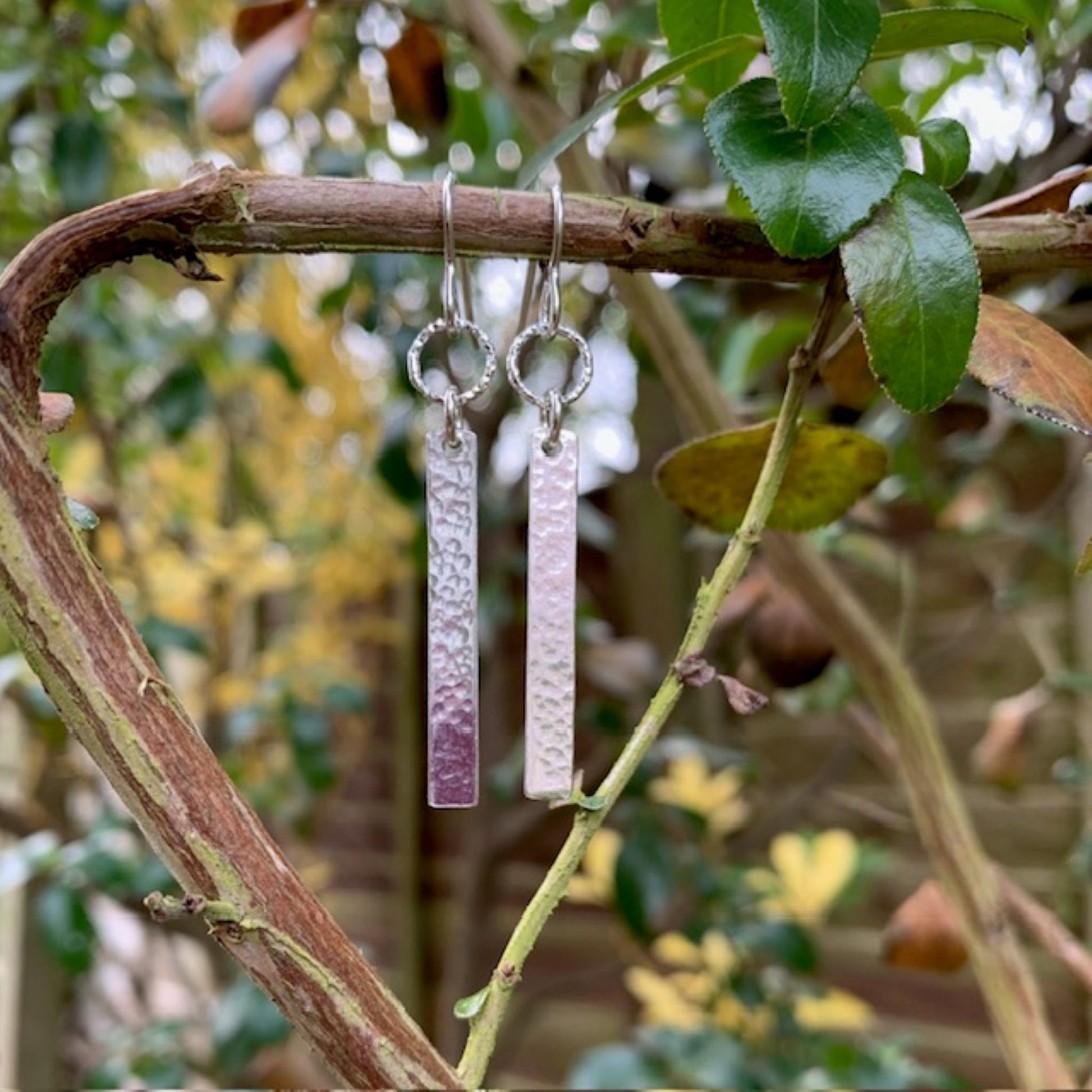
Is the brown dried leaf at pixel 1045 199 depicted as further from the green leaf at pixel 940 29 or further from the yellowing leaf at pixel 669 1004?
the yellowing leaf at pixel 669 1004

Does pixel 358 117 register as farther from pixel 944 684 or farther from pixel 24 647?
pixel 24 647

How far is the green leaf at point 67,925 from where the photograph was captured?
82 centimetres

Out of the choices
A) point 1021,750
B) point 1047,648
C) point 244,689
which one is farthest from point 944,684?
point 244,689

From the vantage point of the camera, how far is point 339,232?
270mm

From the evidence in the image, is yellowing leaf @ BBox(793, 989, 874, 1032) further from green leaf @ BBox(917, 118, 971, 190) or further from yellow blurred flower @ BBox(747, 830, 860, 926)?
green leaf @ BBox(917, 118, 971, 190)

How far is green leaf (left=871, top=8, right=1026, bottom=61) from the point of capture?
307 millimetres

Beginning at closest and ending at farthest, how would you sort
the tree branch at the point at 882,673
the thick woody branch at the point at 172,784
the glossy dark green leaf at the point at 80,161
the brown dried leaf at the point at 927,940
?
1. the thick woody branch at the point at 172,784
2. the tree branch at the point at 882,673
3. the brown dried leaf at the point at 927,940
4. the glossy dark green leaf at the point at 80,161

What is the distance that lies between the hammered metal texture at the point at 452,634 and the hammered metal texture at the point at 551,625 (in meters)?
0.01

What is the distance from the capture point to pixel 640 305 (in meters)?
0.50

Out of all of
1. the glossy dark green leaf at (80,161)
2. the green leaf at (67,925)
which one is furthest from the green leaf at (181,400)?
the green leaf at (67,925)

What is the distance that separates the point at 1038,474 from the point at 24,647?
0.94 meters

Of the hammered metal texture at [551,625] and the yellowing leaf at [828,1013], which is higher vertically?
the hammered metal texture at [551,625]

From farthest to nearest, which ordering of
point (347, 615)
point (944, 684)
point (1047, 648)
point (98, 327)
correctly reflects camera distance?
point (347, 615), point (944, 684), point (1047, 648), point (98, 327)

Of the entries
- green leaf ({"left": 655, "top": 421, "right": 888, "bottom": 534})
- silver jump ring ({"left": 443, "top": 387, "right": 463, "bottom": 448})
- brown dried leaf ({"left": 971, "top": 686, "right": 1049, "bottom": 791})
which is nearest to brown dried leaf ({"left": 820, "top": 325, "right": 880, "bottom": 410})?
green leaf ({"left": 655, "top": 421, "right": 888, "bottom": 534})
